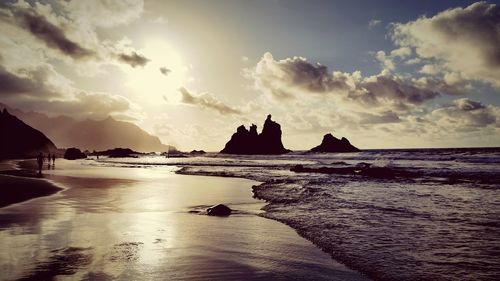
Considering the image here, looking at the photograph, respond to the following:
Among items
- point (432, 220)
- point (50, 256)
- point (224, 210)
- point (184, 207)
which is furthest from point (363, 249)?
point (184, 207)

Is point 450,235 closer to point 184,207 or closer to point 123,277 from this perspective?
point 123,277

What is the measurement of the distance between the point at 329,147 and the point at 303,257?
197107 millimetres

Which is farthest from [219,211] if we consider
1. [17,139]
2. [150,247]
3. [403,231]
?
[17,139]

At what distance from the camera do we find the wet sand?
634 cm

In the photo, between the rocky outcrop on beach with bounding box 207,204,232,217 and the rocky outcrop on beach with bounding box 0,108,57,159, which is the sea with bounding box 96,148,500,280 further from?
the rocky outcrop on beach with bounding box 0,108,57,159

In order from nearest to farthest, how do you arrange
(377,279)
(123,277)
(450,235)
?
(123,277)
(377,279)
(450,235)

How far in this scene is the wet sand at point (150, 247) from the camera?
6.34 m

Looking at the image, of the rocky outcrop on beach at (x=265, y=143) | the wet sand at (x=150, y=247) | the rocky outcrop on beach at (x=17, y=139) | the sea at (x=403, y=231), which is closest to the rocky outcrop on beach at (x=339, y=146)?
the rocky outcrop on beach at (x=265, y=143)

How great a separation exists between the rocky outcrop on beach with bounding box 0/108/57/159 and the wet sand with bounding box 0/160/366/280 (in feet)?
465

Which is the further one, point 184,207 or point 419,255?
point 184,207

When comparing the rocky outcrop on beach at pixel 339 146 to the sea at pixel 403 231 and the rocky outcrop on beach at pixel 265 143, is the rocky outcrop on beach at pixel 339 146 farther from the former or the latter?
the sea at pixel 403 231

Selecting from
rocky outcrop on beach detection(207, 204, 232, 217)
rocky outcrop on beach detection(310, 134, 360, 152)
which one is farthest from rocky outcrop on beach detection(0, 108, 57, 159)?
rocky outcrop on beach detection(310, 134, 360, 152)

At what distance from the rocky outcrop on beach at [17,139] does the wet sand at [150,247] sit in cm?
14166

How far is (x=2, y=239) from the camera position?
8.38m
